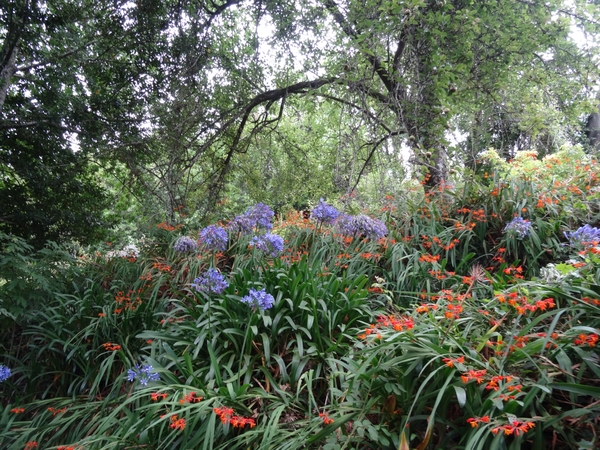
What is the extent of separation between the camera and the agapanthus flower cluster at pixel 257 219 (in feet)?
9.91

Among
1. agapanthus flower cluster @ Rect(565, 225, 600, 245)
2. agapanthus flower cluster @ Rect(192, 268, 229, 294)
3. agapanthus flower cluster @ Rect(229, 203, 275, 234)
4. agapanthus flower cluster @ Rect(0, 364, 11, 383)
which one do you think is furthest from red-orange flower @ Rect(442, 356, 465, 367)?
agapanthus flower cluster @ Rect(0, 364, 11, 383)

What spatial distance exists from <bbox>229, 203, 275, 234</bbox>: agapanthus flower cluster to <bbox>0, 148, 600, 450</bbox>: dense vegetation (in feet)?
0.07

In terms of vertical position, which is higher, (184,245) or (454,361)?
(184,245)

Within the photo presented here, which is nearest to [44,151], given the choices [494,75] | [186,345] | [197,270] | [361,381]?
[197,270]

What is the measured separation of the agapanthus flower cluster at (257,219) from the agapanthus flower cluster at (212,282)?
813mm

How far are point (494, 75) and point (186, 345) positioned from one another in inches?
154

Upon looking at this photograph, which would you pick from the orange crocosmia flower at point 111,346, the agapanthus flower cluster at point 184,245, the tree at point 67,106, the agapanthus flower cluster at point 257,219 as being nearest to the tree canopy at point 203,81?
the tree at point 67,106

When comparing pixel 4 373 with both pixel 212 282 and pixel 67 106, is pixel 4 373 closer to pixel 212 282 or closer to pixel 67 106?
pixel 212 282

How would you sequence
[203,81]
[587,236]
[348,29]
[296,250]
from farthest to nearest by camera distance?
[203,81]
[348,29]
[296,250]
[587,236]

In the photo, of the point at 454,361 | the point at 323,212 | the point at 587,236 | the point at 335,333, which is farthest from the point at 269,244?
the point at 587,236

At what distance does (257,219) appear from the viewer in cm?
305

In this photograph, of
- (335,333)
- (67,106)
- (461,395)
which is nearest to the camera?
(461,395)

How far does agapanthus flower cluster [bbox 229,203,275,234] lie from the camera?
3021mm

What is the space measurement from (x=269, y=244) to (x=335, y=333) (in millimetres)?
906
